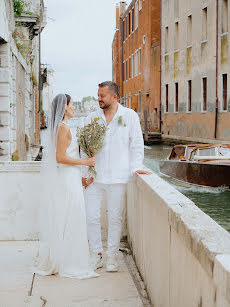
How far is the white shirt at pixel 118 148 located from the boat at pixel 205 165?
1064 cm

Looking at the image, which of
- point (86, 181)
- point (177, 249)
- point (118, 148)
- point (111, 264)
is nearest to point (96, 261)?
point (111, 264)

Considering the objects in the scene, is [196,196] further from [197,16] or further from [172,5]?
[172,5]

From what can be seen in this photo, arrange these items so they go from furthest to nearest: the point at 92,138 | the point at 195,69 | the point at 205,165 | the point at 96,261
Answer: the point at 195,69, the point at 205,165, the point at 96,261, the point at 92,138

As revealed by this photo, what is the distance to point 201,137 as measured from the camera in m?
25.7

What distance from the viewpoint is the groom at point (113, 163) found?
453 cm

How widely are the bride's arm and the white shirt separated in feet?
0.41

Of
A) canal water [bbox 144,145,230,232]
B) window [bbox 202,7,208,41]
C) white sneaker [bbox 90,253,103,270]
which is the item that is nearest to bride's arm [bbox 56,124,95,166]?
white sneaker [bbox 90,253,103,270]

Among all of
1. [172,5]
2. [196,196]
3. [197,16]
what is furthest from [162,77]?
[196,196]

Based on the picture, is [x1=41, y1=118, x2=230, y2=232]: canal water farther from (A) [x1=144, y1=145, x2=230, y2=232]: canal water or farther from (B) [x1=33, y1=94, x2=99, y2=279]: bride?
(B) [x1=33, y1=94, x2=99, y2=279]: bride

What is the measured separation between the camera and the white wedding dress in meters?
4.51

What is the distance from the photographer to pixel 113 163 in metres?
4.54

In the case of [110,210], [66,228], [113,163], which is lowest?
[66,228]

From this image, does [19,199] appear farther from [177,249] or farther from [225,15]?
[225,15]

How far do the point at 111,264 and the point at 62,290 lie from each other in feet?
2.09
